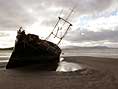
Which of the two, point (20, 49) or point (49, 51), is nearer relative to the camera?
point (20, 49)

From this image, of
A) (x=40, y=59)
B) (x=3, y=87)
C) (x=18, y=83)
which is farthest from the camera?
(x=40, y=59)

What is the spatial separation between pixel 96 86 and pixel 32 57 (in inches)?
427

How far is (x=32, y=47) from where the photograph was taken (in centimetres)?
2247

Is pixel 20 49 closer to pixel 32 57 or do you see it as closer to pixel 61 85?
pixel 32 57

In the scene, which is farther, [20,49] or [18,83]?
[20,49]

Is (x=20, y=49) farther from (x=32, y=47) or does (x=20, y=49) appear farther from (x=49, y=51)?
(x=49, y=51)

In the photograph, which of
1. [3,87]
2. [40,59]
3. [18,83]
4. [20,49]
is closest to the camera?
[3,87]

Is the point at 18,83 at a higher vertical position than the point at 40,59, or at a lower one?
lower

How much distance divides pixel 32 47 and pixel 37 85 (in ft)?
28.9

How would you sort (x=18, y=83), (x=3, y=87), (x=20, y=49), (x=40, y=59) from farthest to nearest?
(x=40, y=59) < (x=20, y=49) < (x=18, y=83) < (x=3, y=87)

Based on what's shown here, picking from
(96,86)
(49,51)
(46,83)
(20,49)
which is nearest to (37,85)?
(46,83)

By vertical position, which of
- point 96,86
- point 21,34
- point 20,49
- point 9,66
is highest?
point 21,34

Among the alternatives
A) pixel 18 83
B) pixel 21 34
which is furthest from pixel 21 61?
pixel 18 83

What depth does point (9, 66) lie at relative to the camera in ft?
73.0
